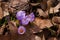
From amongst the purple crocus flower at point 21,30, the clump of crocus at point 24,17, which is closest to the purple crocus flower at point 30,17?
the clump of crocus at point 24,17

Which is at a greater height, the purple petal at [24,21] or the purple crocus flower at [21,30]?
the purple petal at [24,21]

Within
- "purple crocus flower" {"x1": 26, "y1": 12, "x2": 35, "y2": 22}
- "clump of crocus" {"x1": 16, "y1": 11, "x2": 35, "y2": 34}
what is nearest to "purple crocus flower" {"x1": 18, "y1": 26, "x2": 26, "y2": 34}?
"clump of crocus" {"x1": 16, "y1": 11, "x2": 35, "y2": 34}

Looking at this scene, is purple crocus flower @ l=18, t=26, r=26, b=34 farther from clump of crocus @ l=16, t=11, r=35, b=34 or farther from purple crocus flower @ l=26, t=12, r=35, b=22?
purple crocus flower @ l=26, t=12, r=35, b=22

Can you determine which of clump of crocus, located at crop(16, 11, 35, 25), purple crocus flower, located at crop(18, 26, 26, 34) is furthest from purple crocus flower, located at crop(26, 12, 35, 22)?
purple crocus flower, located at crop(18, 26, 26, 34)

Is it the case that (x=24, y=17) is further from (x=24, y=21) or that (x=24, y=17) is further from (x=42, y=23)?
(x=42, y=23)

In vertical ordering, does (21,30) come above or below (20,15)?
below

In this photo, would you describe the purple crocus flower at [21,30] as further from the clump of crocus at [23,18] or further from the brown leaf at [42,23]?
the brown leaf at [42,23]

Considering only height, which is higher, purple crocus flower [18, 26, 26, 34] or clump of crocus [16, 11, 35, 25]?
clump of crocus [16, 11, 35, 25]

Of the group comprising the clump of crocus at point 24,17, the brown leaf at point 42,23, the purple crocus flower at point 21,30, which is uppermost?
the clump of crocus at point 24,17

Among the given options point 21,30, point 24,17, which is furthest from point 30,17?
point 21,30

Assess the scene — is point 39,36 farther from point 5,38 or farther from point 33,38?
point 5,38

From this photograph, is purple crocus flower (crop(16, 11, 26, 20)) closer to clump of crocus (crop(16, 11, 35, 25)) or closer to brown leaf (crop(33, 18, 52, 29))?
clump of crocus (crop(16, 11, 35, 25))

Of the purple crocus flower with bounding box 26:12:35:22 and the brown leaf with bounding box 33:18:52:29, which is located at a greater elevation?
the purple crocus flower with bounding box 26:12:35:22

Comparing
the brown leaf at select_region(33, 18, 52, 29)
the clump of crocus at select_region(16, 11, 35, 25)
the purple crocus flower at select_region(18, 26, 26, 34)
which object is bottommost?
the purple crocus flower at select_region(18, 26, 26, 34)
